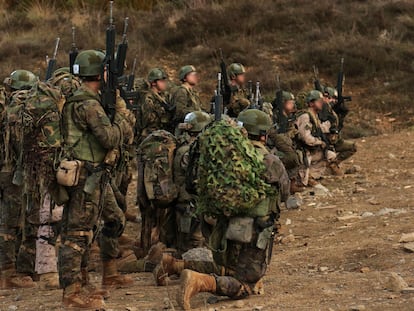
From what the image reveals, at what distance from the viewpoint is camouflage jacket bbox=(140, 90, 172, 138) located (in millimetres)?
12320

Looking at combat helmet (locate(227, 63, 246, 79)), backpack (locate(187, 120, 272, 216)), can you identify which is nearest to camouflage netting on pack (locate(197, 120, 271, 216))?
backpack (locate(187, 120, 272, 216))

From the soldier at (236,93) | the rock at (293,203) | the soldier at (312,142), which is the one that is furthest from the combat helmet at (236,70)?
the rock at (293,203)

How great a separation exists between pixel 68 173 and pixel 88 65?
0.87m

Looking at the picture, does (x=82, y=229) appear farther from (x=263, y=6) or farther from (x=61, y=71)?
(x=263, y=6)

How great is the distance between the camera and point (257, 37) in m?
26.7

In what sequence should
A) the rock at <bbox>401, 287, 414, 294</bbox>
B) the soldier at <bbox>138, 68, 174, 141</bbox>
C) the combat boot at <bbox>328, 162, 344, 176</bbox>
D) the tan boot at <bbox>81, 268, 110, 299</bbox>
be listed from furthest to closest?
the combat boot at <bbox>328, 162, 344, 176</bbox> < the soldier at <bbox>138, 68, 174, 141</bbox> < the tan boot at <bbox>81, 268, 110, 299</bbox> < the rock at <bbox>401, 287, 414, 294</bbox>

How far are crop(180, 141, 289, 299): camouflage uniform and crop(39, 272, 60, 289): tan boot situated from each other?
1728 millimetres

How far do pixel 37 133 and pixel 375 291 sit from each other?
318 centimetres

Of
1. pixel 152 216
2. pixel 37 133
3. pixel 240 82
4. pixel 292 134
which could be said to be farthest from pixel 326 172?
pixel 37 133

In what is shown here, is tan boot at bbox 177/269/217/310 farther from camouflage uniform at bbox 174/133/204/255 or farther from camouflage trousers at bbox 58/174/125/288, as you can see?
camouflage uniform at bbox 174/133/204/255

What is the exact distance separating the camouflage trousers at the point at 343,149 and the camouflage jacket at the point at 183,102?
13.5 ft

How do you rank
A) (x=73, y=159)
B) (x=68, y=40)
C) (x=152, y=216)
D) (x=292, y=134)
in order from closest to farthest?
(x=73, y=159), (x=152, y=216), (x=292, y=134), (x=68, y=40)

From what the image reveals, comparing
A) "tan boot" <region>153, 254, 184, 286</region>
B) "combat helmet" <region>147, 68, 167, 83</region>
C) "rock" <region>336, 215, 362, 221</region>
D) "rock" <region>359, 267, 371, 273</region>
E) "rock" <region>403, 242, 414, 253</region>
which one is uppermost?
"combat helmet" <region>147, 68, 167, 83</region>

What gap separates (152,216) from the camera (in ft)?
30.4
